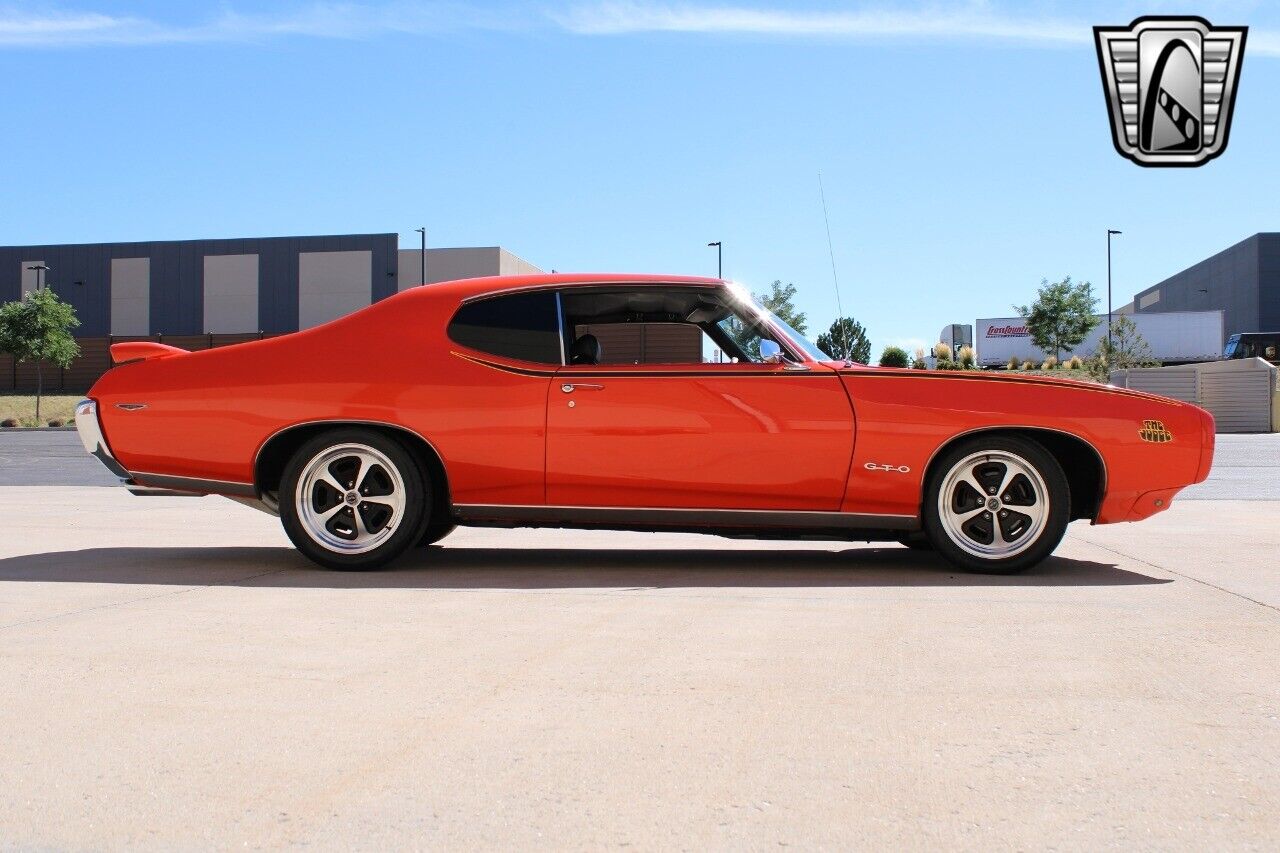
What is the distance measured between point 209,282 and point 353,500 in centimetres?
5634

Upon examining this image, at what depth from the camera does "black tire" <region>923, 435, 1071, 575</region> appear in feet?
18.1

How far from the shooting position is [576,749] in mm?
2609

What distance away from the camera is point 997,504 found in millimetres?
5566

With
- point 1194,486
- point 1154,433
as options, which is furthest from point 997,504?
point 1194,486

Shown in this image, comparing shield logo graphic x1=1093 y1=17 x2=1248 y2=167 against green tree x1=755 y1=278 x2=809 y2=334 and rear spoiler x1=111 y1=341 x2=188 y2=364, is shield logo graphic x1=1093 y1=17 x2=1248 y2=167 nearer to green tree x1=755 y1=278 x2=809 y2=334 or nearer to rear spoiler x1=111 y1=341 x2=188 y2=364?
rear spoiler x1=111 y1=341 x2=188 y2=364

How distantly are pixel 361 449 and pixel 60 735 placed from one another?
305 cm

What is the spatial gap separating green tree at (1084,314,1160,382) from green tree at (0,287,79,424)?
41.7m

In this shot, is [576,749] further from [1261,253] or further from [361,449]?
[1261,253]

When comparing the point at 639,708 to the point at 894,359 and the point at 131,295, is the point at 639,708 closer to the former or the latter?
the point at 894,359

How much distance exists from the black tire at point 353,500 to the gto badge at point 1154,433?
3435mm

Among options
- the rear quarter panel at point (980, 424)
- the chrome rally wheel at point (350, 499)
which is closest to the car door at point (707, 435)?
the rear quarter panel at point (980, 424)

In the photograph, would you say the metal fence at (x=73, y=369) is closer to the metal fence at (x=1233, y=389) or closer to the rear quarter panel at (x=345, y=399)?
the metal fence at (x=1233, y=389)

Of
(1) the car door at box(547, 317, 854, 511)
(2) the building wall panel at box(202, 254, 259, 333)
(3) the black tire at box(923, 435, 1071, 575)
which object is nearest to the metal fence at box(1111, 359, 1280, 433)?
(3) the black tire at box(923, 435, 1071, 575)

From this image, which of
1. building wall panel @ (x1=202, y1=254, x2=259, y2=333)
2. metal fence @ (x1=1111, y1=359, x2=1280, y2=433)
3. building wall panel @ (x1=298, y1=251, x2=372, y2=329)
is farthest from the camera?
building wall panel @ (x1=202, y1=254, x2=259, y2=333)
